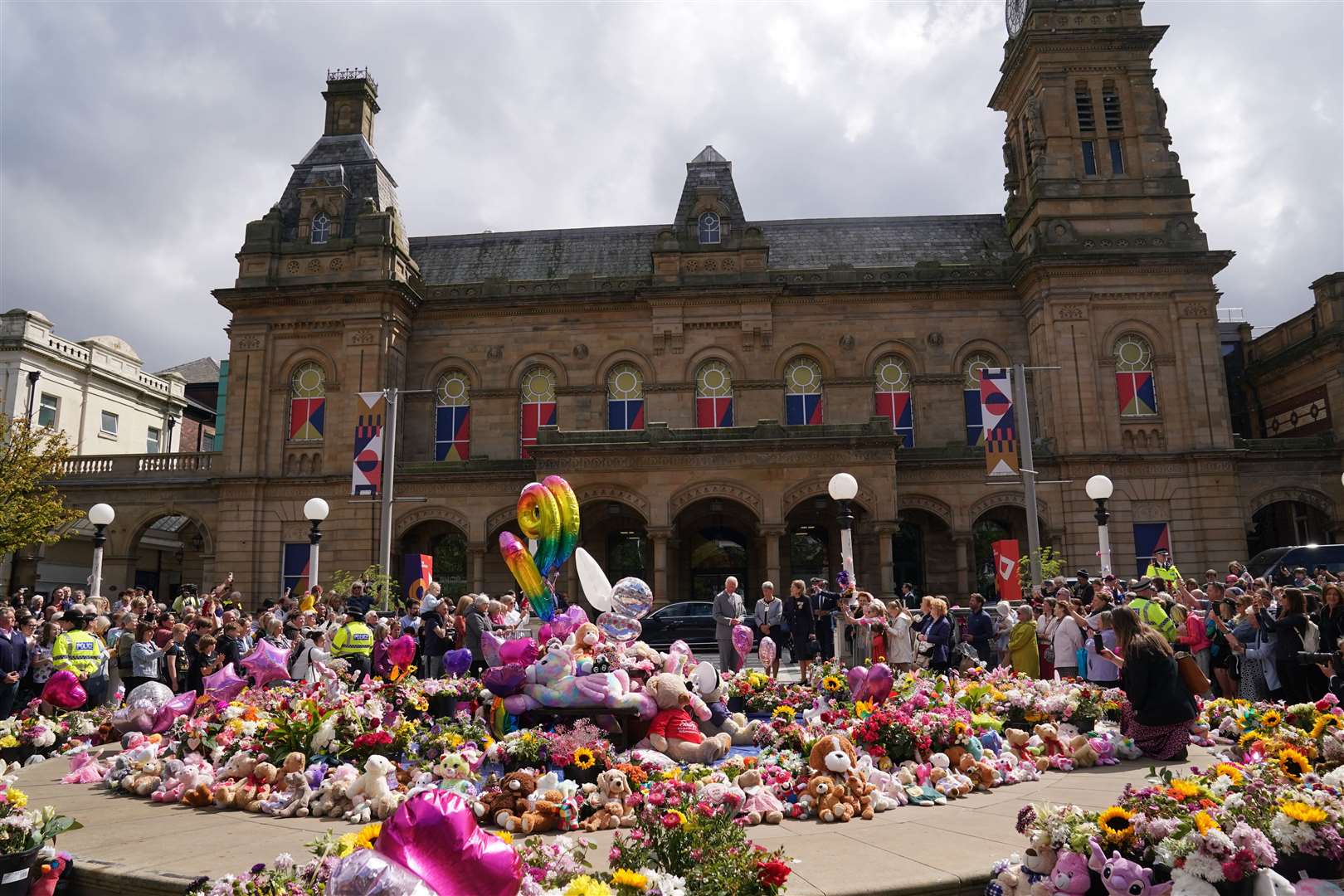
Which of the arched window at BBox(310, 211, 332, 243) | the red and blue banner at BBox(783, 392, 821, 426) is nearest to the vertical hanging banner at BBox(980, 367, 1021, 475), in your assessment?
A: the red and blue banner at BBox(783, 392, 821, 426)

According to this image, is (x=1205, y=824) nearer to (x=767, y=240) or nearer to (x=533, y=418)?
(x=533, y=418)

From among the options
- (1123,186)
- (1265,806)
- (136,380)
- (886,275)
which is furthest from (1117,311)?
(136,380)

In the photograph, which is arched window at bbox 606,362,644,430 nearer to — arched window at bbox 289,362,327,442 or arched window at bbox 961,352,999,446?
arched window at bbox 289,362,327,442

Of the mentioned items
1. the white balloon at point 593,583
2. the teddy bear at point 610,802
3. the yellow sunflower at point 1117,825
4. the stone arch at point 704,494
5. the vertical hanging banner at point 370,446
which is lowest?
the teddy bear at point 610,802

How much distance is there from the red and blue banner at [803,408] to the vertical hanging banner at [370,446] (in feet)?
47.8

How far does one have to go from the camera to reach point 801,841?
22.9ft

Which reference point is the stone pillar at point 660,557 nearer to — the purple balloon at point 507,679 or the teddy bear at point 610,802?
the purple balloon at point 507,679

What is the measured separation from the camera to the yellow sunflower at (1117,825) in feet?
17.6

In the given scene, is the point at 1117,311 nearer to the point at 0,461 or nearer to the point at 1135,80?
the point at 1135,80

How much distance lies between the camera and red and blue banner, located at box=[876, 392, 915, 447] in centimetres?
3269

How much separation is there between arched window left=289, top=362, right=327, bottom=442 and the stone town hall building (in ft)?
0.32

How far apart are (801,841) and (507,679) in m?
3.96

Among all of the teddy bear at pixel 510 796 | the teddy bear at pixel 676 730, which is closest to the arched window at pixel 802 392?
A: the teddy bear at pixel 676 730

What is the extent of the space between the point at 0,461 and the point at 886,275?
30552 mm
